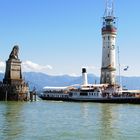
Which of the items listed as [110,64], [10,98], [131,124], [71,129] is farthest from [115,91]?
[71,129]

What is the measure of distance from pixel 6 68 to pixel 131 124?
7304 centimetres

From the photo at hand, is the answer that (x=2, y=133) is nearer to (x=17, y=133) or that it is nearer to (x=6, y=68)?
(x=17, y=133)

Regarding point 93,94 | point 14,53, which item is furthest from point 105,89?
point 14,53

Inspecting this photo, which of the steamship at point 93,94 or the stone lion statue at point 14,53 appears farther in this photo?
the stone lion statue at point 14,53

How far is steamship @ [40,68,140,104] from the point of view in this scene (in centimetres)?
11945

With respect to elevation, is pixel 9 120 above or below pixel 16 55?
below

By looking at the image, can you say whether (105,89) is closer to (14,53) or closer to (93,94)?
(93,94)

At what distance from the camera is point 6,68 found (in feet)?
418

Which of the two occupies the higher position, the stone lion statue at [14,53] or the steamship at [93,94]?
the stone lion statue at [14,53]

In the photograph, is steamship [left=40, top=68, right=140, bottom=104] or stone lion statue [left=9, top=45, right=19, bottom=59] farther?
stone lion statue [left=9, top=45, right=19, bottom=59]

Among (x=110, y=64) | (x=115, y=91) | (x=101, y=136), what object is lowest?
(x=101, y=136)

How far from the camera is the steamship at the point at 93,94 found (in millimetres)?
119450

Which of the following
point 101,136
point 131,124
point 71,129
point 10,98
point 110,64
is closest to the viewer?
point 101,136

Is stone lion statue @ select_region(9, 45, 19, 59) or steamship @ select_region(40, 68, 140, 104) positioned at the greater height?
stone lion statue @ select_region(9, 45, 19, 59)
